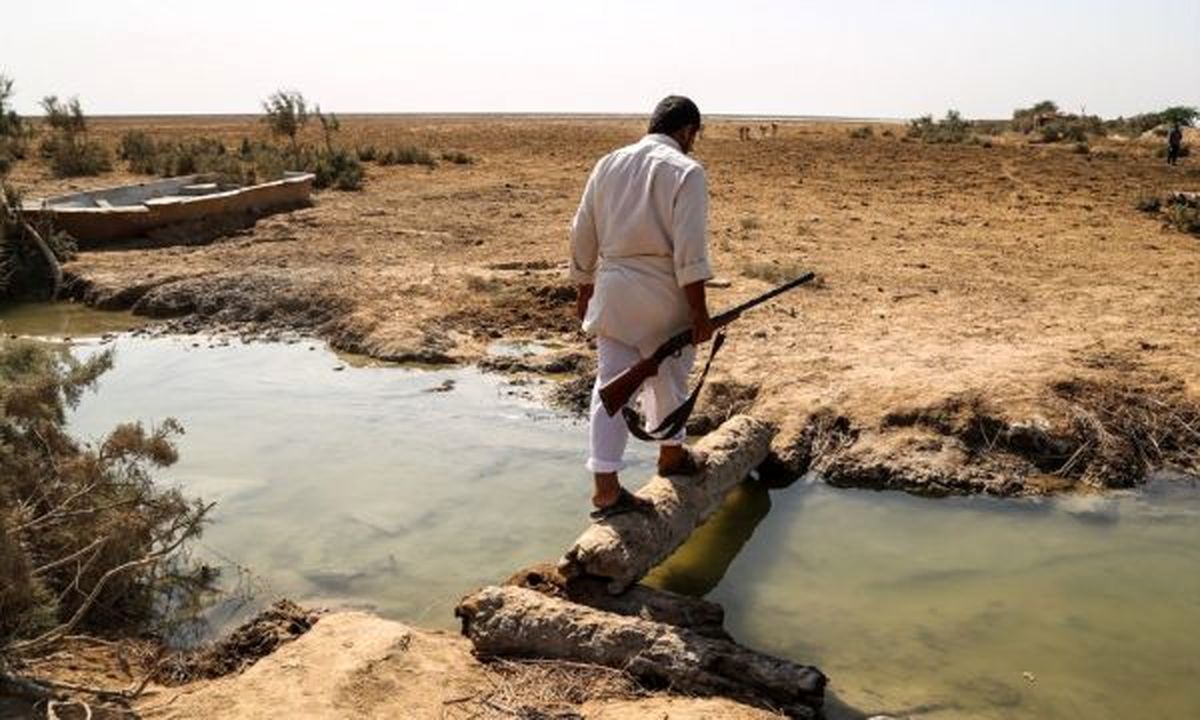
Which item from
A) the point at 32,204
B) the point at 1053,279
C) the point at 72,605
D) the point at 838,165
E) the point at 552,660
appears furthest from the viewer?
the point at 838,165

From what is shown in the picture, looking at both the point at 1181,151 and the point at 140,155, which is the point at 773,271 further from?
the point at 1181,151

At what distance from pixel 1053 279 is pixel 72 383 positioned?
8756mm

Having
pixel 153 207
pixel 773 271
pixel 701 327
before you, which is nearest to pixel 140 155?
→ pixel 153 207

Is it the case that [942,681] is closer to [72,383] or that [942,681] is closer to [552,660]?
[552,660]

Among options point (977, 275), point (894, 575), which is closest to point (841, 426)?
point (894, 575)

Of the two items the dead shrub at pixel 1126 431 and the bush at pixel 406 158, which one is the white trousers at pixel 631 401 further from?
the bush at pixel 406 158

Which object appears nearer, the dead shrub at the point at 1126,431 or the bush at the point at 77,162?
the dead shrub at the point at 1126,431

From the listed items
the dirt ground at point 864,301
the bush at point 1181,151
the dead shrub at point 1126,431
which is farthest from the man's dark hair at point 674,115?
the bush at point 1181,151

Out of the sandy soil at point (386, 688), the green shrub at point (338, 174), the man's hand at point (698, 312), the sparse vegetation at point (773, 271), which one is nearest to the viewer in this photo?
the sandy soil at point (386, 688)

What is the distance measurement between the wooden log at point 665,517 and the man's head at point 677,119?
61.2 inches

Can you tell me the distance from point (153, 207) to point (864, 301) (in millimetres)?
8855

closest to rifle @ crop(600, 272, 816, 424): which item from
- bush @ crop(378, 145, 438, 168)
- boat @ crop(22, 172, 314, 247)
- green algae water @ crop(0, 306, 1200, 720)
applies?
green algae water @ crop(0, 306, 1200, 720)

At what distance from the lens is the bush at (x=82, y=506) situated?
4.07 m

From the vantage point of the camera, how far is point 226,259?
11.7 meters
